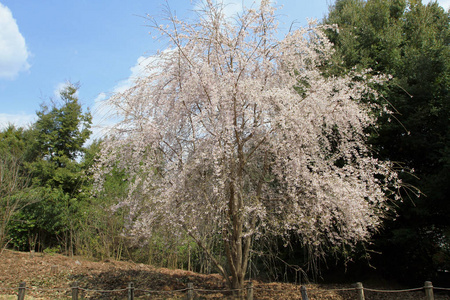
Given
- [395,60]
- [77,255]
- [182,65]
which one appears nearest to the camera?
[182,65]

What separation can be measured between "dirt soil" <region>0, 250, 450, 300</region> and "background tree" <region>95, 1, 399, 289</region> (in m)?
1.67

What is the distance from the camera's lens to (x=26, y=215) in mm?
9758

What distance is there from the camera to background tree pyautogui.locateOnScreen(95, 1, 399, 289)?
4586mm

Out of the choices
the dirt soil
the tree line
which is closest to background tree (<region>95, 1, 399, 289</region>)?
the tree line

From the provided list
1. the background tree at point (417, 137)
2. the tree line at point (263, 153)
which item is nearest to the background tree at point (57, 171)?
the tree line at point (263, 153)

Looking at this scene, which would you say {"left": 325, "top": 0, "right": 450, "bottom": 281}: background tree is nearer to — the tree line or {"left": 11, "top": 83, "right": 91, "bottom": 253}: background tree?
the tree line

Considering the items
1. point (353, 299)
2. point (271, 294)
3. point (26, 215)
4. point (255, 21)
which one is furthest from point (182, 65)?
point (26, 215)

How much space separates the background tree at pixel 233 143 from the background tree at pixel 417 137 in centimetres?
209

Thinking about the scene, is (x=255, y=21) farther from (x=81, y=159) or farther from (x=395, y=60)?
(x=81, y=159)

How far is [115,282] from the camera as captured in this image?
6719mm

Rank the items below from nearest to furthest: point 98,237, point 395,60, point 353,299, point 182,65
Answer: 1. point 182,65
2. point 353,299
3. point 395,60
4. point 98,237

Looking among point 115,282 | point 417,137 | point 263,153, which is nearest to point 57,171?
point 115,282

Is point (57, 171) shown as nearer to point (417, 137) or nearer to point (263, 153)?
point (263, 153)

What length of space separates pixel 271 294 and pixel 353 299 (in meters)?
2.02
